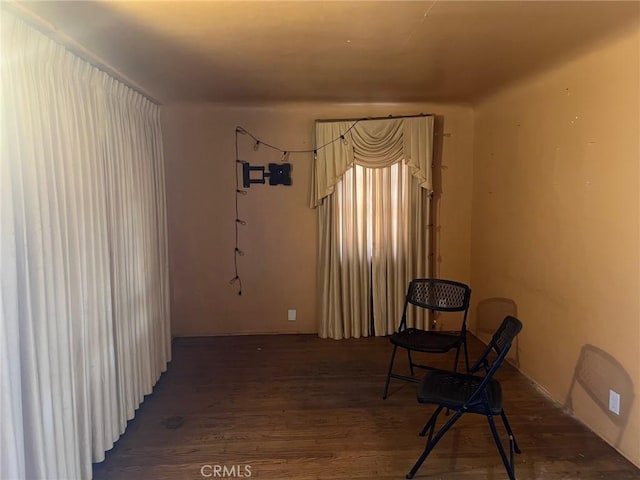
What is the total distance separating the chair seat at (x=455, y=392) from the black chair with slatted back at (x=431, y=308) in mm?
546

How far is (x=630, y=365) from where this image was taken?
2.29 meters

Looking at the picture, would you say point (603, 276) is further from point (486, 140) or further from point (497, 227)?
point (486, 140)

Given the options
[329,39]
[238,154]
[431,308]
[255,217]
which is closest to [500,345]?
[431,308]

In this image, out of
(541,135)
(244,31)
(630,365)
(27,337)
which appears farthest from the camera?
(541,135)

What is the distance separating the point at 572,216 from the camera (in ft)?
9.02

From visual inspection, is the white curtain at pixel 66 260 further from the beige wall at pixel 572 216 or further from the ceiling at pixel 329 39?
the beige wall at pixel 572 216

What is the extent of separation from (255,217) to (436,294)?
188cm

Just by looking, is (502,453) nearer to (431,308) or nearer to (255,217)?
(431,308)

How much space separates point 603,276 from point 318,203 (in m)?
2.41

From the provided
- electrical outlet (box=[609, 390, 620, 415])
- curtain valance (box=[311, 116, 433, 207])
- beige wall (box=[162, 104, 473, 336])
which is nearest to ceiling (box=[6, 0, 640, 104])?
curtain valance (box=[311, 116, 433, 207])

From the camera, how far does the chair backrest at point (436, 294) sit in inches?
132

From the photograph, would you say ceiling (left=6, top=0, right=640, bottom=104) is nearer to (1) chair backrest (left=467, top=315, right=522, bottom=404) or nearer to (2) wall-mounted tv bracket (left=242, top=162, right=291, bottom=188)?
(2) wall-mounted tv bracket (left=242, top=162, right=291, bottom=188)

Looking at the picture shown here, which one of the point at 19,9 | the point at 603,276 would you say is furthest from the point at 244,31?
the point at 603,276

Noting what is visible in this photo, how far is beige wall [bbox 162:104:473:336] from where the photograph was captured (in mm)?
4152
